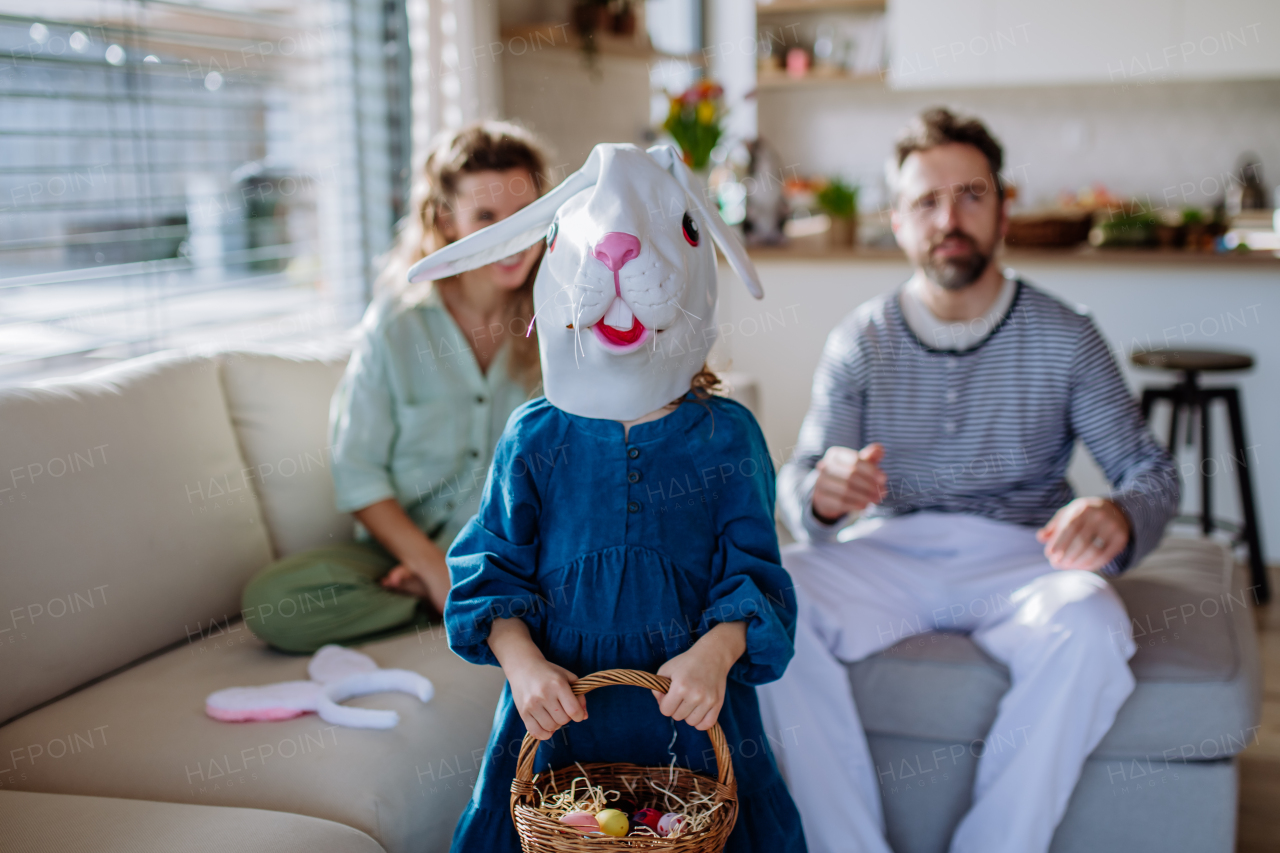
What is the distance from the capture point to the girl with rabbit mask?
112 centimetres

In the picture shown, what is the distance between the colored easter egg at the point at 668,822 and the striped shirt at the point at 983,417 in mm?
763

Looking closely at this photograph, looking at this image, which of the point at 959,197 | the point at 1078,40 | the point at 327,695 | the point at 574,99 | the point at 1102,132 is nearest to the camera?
the point at 327,695

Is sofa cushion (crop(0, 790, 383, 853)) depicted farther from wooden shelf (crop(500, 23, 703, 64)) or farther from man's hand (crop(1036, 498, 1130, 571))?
wooden shelf (crop(500, 23, 703, 64))

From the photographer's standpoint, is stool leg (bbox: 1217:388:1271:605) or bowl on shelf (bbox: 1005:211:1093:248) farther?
bowl on shelf (bbox: 1005:211:1093:248)

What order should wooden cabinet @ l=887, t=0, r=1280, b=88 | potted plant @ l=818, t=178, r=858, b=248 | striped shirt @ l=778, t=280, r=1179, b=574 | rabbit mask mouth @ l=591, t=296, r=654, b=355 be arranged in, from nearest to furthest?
rabbit mask mouth @ l=591, t=296, r=654, b=355 → striped shirt @ l=778, t=280, r=1179, b=574 → potted plant @ l=818, t=178, r=858, b=248 → wooden cabinet @ l=887, t=0, r=1280, b=88

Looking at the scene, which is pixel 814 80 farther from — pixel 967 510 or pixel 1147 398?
pixel 967 510

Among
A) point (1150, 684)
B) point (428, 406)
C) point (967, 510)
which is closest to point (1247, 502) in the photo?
point (967, 510)

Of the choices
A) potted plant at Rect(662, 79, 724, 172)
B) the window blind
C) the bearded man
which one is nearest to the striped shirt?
the bearded man

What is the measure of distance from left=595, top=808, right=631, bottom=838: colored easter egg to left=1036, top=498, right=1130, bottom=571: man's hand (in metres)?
0.81

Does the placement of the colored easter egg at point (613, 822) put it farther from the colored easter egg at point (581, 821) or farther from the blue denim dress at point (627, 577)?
the blue denim dress at point (627, 577)

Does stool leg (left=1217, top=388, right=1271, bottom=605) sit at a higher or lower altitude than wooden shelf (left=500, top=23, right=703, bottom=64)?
lower

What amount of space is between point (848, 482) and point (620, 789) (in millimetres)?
622

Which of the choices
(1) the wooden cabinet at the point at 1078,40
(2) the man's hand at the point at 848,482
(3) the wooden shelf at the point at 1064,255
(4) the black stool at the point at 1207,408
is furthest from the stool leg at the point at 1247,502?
(2) the man's hand at the point at 848,482

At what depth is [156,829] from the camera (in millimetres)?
1227
